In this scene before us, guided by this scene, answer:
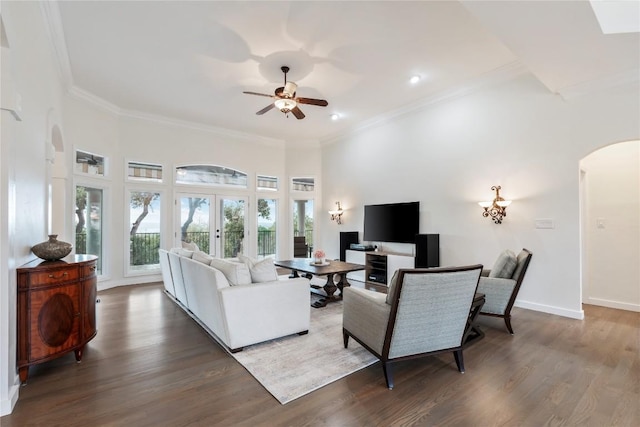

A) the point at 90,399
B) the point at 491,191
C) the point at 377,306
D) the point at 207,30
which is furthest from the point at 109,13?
the point at 491,191

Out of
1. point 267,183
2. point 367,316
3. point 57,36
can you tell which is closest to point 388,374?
point 367,316

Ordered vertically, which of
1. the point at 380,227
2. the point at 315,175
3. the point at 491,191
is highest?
the point at 315,175

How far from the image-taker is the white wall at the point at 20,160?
199 cm

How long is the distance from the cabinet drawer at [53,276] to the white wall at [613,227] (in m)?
6.30

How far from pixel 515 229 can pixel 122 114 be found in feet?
23.9

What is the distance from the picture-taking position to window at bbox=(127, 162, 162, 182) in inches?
244

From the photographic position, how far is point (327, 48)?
386 cm

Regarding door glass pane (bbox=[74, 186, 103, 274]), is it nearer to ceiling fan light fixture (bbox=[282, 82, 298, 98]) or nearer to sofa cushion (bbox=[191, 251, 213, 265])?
sofa cushion (bbox=[191, 251, 213, 265])

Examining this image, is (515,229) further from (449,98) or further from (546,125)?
(449,98)

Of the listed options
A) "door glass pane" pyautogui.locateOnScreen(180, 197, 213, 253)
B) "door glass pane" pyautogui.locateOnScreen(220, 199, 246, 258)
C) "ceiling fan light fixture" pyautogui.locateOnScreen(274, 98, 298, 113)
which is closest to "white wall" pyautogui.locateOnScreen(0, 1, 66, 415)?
"ceiling fan light fixture" pyautogui.locateOnScreen(274, 98, 298, 113)

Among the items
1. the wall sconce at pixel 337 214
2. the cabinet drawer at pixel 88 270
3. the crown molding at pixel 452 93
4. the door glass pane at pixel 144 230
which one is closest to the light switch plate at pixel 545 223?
the crown molding at pixel 452 93

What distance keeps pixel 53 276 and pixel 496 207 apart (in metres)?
5.27

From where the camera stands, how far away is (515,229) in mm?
4430

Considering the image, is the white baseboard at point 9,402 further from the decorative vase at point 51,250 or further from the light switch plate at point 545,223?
the light switch plate at point 545,223
